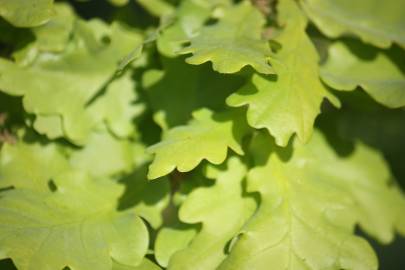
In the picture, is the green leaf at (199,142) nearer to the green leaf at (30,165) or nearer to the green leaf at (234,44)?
the green leaf at (234,44)

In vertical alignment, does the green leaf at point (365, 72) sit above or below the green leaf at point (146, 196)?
above

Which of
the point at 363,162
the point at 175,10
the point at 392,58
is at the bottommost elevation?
the point at 363,162

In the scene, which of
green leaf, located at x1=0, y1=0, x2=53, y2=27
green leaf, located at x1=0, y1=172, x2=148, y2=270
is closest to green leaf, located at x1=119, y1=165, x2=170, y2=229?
green leaf, located at x1=0, y1=172, x2=148, y2=270

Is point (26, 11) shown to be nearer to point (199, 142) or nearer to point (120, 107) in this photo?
point (120, 107)

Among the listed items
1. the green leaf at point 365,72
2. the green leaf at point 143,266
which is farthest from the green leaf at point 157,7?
the green leaf at point 143,266

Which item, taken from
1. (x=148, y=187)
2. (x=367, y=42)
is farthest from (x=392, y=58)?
(x=148, y=187)

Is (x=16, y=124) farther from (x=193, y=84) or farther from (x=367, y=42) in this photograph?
(x=367, y=42)
